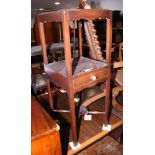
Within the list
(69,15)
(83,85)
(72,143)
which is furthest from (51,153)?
(69,15)

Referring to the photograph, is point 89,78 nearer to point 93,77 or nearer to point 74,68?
point 93,77

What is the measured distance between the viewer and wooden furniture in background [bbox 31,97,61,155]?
1.04 m

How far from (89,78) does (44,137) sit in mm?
526

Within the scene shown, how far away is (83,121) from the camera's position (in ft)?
5.60

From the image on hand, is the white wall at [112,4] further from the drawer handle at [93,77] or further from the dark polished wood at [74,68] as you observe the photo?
the drawer handle at [93,77]

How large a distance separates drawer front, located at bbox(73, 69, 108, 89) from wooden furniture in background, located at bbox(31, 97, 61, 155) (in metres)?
0.32

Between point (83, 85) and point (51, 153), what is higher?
point (83, 85)

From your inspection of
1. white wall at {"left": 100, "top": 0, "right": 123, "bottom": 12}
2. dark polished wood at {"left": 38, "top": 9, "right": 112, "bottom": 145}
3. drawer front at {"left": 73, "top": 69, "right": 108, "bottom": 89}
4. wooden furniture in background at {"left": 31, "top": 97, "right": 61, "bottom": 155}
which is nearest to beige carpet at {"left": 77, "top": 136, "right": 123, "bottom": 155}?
dark polished wood at {"left": 38, "top": 9, "right": 112, "bottom": 145}

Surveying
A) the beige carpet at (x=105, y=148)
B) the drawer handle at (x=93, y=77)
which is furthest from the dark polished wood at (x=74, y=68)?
the beige carpet at (x=105, y=148)

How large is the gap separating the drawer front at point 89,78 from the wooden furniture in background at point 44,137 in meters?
0.32

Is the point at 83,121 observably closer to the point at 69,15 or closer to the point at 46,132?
the point at 46,132
